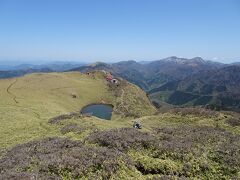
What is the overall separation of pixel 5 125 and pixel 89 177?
31.7 m

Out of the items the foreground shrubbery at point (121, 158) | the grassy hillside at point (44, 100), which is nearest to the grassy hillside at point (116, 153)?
the foreground shrubbery at point (121, 158)

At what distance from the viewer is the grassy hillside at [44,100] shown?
144ft

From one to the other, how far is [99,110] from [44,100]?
21.7 meters

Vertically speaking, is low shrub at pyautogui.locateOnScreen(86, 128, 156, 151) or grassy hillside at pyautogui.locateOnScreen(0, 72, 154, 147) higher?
low shrub at pyautogui.locateOnScreen(86, 128, 156, 151)

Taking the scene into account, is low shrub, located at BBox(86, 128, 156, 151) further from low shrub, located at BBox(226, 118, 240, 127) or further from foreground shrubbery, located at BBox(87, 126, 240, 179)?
low shrub, located at BBox(226, 118, 240, 127)

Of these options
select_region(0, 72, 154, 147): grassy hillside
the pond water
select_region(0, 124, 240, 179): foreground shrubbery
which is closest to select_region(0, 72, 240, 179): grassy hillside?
select_region(0, 124, 240, 179): foreground shrubbery

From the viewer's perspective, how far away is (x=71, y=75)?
519 feet

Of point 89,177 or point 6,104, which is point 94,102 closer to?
point 6,104

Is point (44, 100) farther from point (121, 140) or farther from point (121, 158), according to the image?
point (121, 158)

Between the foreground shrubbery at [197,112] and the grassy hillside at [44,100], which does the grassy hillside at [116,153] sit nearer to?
the grassy hillside at [44,100]

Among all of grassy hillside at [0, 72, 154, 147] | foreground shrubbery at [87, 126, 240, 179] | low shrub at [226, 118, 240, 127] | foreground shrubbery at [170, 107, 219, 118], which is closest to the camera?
foreground shrubbery at [87, 126, 240, 179]

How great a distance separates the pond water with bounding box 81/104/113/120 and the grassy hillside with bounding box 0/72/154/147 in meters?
2.55

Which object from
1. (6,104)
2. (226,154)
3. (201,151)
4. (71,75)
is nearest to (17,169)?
(201,151)

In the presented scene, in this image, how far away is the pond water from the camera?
311ft
